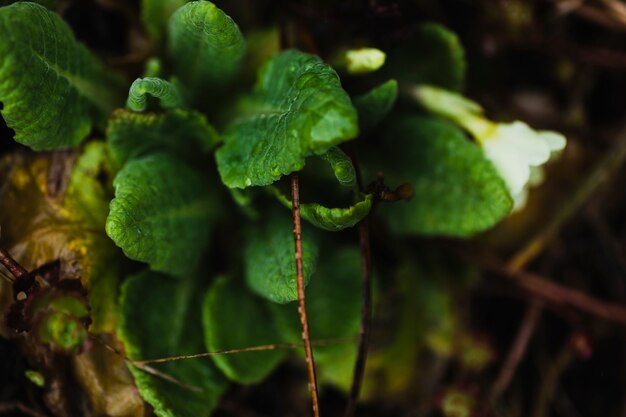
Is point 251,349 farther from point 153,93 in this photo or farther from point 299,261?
point 153,93

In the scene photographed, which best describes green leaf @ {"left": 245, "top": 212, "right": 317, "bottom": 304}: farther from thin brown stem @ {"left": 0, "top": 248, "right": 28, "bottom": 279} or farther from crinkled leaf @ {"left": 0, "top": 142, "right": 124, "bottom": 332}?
thin brown stem @ {"left": 0, "top": 248, "right": 28, "bottom": 279}

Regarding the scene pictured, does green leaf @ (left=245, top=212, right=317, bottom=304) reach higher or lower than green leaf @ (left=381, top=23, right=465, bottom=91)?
lower

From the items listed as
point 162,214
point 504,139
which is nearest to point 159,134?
point 162,214

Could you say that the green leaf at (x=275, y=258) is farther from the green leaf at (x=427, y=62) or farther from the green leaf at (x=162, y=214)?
the green leaf at (x=427, y=62)

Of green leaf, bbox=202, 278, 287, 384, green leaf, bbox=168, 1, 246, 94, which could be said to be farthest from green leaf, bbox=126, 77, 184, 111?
green leaf, bbox=202, 278, 287, 384

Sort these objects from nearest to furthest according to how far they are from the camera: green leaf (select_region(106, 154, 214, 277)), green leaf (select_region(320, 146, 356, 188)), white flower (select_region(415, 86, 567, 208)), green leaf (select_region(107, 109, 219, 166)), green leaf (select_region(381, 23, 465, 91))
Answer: green leaf (select_region(320, 146, 356, 188))
green leaf (select_region(106, 154, 214, 277))
green leaf (select_region(107, 109, 219, 166))
white flower (select_region(415, 86, 567, 208))
green leaf (select_region(381, 23, 465, 91))

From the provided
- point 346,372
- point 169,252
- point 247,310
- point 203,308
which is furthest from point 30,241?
point 346,372

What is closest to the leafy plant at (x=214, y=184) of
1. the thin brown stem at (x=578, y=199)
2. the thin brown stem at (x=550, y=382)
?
the thin brown stem at (x=578, y=199)
